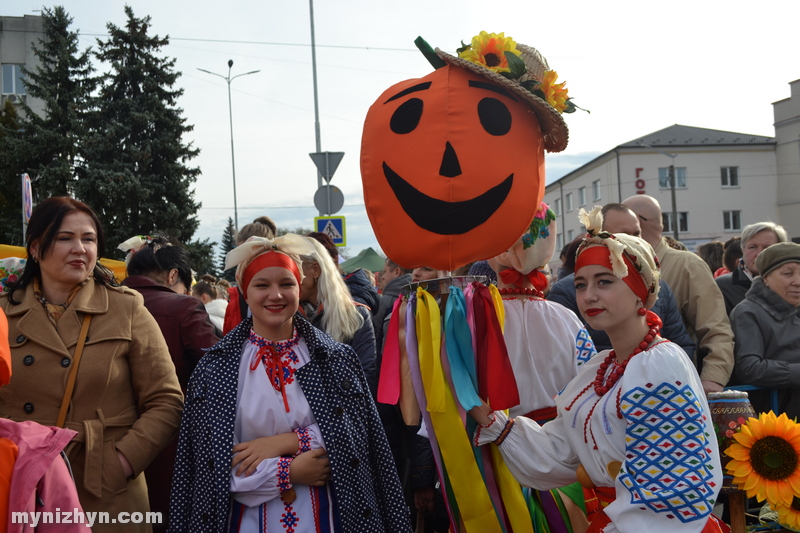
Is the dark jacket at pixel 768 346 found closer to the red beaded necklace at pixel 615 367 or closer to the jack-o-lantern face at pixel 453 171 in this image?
the red beaded necklace at pixel 615 367

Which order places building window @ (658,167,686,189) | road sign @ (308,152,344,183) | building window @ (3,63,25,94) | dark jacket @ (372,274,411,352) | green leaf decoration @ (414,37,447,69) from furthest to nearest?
building window @ (658,167,686,189), building window @ (3,63,25,94), road sign @ (308,152,344,183), dark jacket @ (372,274,411,352), green leaf decoration @ (414,37,447,69)

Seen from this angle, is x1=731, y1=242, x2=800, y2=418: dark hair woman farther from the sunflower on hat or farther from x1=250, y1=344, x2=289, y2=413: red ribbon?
x1=250, y1=344, x2=289, y2=413: red ribbon

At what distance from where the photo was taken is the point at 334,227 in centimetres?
1009

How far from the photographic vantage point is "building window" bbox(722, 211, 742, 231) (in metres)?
43.4

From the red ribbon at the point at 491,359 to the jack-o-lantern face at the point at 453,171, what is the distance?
198mm

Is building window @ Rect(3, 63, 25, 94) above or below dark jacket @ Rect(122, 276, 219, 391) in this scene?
above

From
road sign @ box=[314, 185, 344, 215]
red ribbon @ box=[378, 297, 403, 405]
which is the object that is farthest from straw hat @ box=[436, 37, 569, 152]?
road sign @ box=[314, 185, 344, 215]

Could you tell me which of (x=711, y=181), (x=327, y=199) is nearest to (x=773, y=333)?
(x=327, y=199)

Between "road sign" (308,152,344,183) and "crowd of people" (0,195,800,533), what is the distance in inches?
260

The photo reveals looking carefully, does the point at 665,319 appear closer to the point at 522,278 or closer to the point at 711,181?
the point at 522,278

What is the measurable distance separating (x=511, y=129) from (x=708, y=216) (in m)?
44.8

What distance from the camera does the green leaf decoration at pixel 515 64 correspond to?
106 inches

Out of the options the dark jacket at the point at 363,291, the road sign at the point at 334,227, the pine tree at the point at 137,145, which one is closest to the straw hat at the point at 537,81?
the dark jacket at the point at 363,291

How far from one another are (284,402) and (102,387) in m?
0.83
